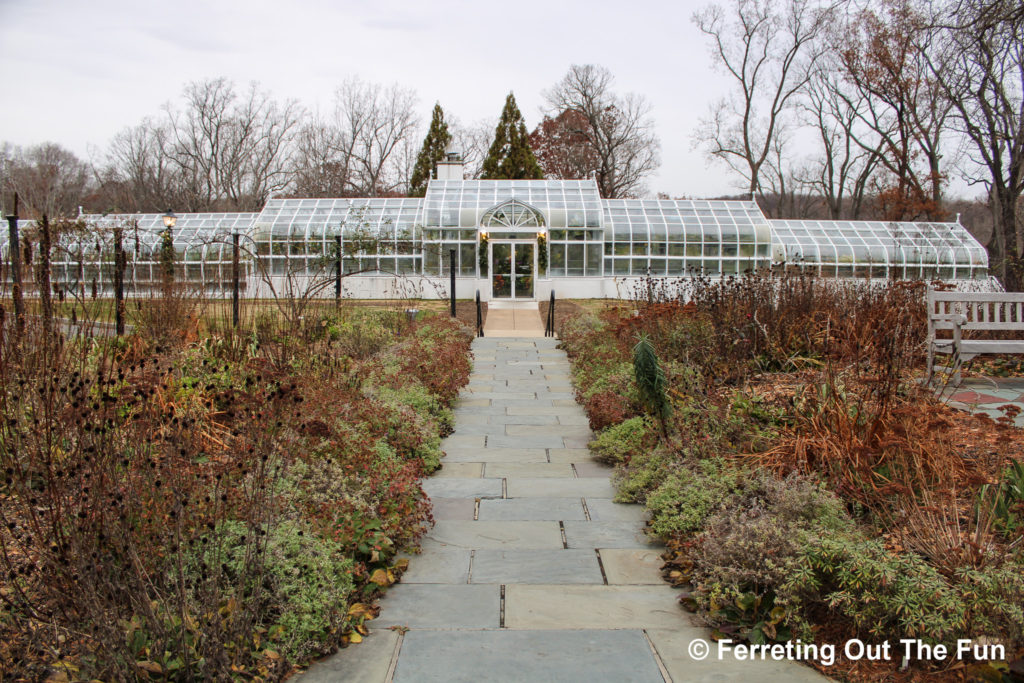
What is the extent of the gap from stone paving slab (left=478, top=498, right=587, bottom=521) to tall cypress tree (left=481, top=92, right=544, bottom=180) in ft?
103

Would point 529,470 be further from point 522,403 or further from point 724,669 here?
point 724,669

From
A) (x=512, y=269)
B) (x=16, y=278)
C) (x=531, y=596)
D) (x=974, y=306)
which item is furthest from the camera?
(x=512, y=269)

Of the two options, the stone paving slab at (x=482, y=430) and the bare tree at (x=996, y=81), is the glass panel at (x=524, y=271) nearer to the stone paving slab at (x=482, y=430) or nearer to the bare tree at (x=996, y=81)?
the bare tree at (x=996, y=81)

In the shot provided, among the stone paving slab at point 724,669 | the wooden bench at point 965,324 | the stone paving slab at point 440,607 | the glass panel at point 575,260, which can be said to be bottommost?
the stone paving slab at point 724,669

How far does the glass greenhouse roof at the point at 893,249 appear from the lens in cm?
2314

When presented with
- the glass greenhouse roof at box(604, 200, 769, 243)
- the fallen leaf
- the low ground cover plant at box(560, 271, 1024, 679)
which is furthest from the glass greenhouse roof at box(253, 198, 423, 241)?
the fallen leaf

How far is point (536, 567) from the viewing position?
3.39 meters

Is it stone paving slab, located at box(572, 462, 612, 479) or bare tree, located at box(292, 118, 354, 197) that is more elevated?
bare tree, located at box(292, 118, 354, 197)

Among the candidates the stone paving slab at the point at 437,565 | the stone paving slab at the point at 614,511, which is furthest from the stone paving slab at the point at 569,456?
the stone paving slab at the point at 437,565

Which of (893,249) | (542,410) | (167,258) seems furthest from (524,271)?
(542,410)

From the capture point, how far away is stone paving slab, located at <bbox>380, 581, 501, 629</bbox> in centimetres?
283

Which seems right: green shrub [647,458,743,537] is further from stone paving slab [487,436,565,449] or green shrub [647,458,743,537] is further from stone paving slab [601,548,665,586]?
stone paving slab [487,436,565,449]

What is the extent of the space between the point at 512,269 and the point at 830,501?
20173mm

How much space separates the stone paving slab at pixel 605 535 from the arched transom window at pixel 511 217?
780 inches
